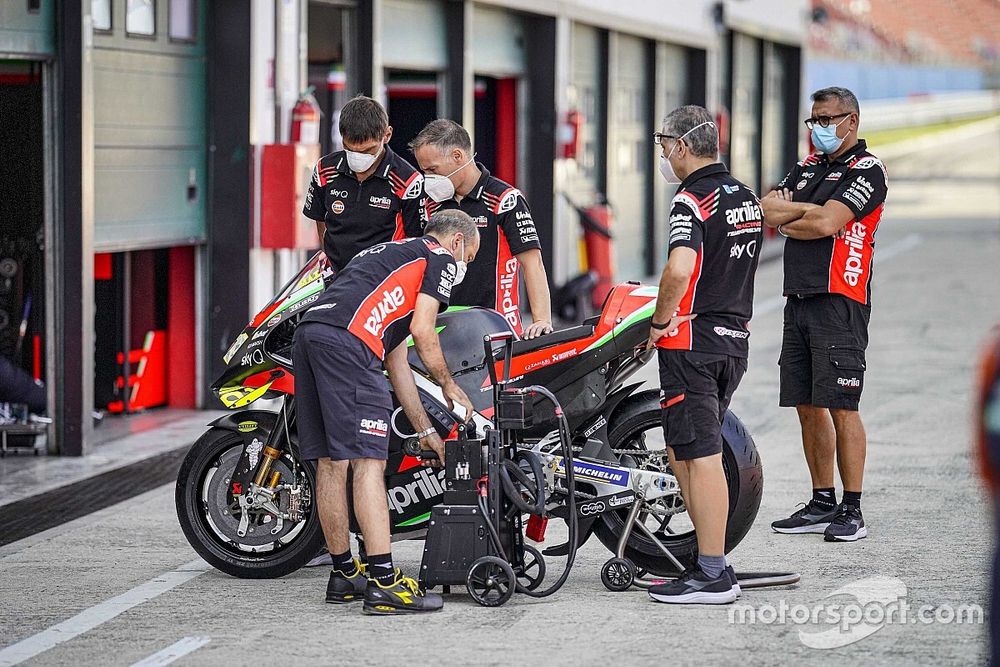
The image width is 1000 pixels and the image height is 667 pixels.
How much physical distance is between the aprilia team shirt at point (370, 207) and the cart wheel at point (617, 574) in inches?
78.6

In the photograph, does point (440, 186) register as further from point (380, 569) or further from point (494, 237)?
point (380, 569)

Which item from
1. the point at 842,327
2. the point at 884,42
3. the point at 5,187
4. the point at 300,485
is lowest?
the point at 300,485

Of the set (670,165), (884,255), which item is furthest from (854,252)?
(884,255)

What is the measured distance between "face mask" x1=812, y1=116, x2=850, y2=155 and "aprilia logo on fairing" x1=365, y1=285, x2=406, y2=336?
2317 mm

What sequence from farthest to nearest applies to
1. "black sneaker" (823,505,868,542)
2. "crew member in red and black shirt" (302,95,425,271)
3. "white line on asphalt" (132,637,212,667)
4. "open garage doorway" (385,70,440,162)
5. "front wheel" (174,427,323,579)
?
"open garage doorway" (385,70,440,162) → "crew member in red and black shirt" (302,95,425,271) → "black sneaker" (823,505,868,542) → "front wheel" (174,427,323,579) → "white line on asphalt" (132,637,212,667)

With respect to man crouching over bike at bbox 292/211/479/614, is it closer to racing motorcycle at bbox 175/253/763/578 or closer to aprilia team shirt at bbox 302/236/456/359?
aprilia team shirt at bbox 302/236/456/359

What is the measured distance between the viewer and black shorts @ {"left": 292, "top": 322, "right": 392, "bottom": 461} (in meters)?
5.72

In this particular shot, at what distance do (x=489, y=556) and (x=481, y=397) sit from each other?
0.68 meters

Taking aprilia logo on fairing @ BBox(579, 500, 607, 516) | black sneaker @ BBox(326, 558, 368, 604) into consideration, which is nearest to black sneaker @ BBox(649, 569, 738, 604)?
aprilia logo on fairing @ BBox(579, 500, 607, 516)

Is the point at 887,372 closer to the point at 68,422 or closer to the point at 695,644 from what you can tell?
the point at 68,422

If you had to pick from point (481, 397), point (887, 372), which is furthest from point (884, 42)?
point (481, 397)

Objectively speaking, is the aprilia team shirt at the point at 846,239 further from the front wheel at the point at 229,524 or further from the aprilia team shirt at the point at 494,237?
the front wheel at the point at 229,524

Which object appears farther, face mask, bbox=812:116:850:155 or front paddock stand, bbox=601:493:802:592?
face mask, bbox=812:116:850:155

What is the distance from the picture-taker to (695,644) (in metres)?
5.33
